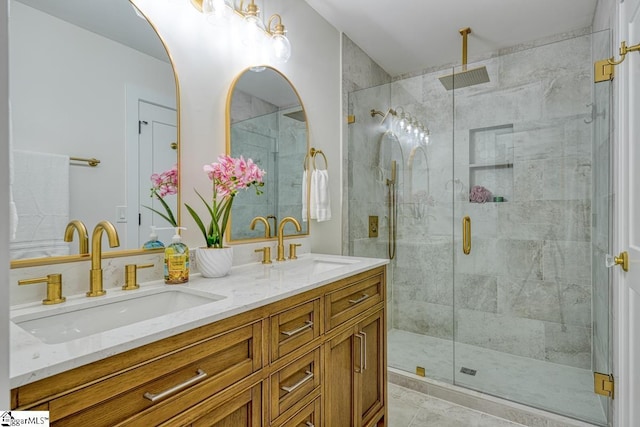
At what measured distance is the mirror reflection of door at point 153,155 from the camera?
4.24 ft

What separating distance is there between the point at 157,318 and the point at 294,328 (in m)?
0.49

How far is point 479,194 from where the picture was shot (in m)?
2.48

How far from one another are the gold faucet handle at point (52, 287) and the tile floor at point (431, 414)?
1.78 meters

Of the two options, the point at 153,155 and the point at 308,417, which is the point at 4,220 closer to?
the point at 153,155

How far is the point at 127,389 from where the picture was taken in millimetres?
676

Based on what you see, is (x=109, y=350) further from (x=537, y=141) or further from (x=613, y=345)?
(x=537, y=141)

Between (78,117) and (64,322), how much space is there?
660 millimetres

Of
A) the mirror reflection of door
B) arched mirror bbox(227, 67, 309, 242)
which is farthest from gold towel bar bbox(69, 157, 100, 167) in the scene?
arched mirror bbox(227, 67, 309, 242)

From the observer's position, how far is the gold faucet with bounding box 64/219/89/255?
106cm

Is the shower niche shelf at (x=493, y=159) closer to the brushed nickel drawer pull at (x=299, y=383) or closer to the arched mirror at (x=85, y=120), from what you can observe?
the brushed nickel drawer pull at (x=299, y=383)

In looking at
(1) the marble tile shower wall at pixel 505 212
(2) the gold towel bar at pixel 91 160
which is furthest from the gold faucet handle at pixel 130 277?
(1) the marble tile shower wall at pixel 505 212

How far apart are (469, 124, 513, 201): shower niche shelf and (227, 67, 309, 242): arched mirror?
50.3 inches

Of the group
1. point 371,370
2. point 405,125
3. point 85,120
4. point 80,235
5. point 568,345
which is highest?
point 405,125

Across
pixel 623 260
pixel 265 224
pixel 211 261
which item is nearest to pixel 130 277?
pixel 211 261
